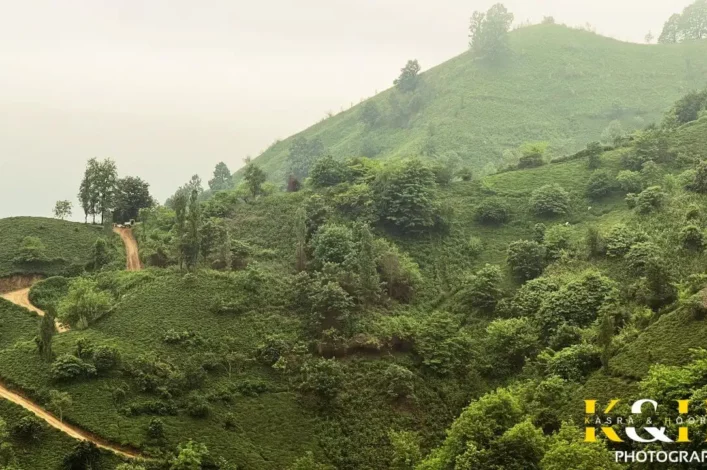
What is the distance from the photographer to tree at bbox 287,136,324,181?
308ft

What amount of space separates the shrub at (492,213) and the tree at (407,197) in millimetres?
4383

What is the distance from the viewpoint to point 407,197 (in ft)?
170

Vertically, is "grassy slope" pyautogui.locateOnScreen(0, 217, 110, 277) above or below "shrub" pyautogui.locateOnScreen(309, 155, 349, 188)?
below

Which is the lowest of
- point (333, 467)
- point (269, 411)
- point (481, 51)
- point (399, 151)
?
point (333, 467)

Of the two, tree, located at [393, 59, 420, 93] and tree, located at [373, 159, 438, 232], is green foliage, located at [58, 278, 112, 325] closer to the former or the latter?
tree, located at [373, 159, 438, 232]

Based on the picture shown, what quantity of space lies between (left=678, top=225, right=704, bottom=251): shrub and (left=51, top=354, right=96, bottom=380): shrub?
120 feet

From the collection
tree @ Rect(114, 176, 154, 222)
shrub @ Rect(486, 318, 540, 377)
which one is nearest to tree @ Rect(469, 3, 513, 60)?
tree @ Rect(114, 176, 154, 222)

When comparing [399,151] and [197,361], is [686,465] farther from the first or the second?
[399,151]

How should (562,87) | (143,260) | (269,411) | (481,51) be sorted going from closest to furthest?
1. (269,411)
2. (143,260)
3. (562,87)
4. (481,51)

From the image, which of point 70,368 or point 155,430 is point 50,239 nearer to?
point 70,368

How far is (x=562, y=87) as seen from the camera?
10562 centimetres

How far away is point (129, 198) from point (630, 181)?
48.1 m

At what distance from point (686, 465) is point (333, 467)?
1638 cm

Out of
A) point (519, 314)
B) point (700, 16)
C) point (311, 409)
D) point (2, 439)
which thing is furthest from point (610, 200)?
point (700, 16)
